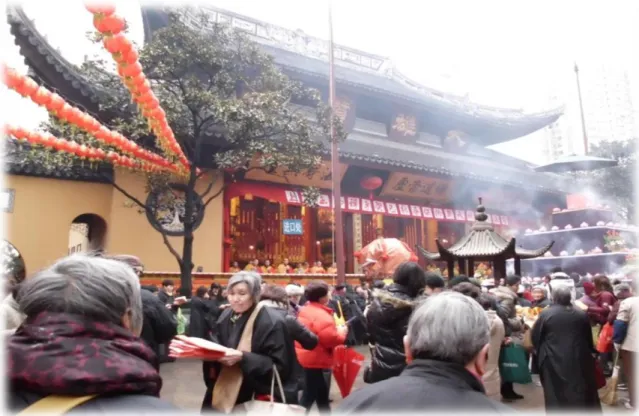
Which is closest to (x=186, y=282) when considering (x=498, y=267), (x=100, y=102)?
(x=100, y=102)

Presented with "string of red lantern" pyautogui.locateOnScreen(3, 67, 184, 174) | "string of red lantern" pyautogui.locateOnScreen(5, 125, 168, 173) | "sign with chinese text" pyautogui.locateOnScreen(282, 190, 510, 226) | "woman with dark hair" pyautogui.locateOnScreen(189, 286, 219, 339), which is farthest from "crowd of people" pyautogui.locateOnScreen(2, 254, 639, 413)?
"sign with chinese text" pyautogui.locateOnScreen(282, 190, 510, 226)

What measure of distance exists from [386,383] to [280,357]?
59.1 inches

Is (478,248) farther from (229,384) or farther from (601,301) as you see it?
(229,384)

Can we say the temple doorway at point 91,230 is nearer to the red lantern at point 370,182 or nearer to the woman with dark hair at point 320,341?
the red lantern at point 370,182

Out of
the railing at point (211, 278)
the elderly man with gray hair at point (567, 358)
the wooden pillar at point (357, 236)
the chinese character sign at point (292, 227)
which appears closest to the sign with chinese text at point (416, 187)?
the wooden pillar at point (357, 236)

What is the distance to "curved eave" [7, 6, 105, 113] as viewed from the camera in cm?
955

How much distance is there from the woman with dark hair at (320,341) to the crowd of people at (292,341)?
12 mm

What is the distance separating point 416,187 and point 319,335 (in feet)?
37.4

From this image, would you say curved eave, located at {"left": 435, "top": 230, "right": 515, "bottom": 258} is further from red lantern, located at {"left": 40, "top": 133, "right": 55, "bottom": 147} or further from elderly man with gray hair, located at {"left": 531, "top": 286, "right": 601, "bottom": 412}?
red lantern, located at {"left": 40, "top": 133, "right": 55, "bottom": 147}

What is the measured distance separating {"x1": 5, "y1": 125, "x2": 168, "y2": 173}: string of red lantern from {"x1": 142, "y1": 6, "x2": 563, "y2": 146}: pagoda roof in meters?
5.92

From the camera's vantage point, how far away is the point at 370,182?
14359mm

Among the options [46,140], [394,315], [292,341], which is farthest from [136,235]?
[394,315]

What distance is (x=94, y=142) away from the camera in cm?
838

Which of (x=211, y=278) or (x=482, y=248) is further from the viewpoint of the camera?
(x=211, y=278)
